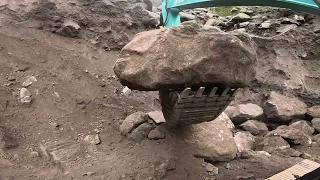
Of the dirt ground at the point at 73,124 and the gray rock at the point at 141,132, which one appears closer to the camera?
the dirt ground at the point at 73,124

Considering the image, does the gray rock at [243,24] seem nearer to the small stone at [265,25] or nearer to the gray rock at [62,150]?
the small stone at [265,25]

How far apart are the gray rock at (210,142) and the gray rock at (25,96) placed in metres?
1.60

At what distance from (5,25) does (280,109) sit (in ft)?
11.9

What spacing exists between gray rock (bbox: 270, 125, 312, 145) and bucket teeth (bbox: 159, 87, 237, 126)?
4.28 ft

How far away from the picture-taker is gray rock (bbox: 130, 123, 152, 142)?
10.8 ft

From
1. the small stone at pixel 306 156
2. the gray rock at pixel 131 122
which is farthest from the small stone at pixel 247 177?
the gray rock at pixel 131 122

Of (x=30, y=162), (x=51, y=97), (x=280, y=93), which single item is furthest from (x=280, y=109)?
(x=30, y=162)

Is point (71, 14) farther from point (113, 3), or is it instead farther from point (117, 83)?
point (117, 83)

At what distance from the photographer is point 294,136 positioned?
393 centimetres

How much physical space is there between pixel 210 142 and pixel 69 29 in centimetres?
261

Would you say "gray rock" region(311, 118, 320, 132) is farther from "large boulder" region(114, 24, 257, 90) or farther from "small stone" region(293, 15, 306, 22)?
"large boulder" region(114, 24, 257, 90)

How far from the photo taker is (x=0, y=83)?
12.1 feet

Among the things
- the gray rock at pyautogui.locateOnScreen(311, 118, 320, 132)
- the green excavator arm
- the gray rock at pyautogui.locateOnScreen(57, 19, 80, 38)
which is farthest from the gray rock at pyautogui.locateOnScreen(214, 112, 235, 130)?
the gray rock at pyautogui.locateOnScreen(57, 19, 80, 38)

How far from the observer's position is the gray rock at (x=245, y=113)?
4.45 metres
